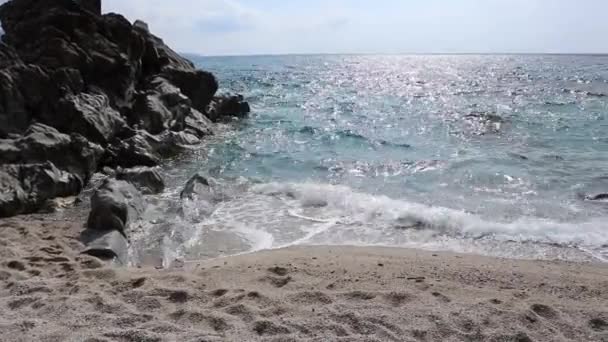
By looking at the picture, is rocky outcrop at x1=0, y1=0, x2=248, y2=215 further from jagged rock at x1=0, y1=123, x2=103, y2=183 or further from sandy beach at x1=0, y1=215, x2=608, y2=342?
sandy beach at x1=0, y1=215, x2=608, y2=342

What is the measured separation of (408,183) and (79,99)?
405 inches

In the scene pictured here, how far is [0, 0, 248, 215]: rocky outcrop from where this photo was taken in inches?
405

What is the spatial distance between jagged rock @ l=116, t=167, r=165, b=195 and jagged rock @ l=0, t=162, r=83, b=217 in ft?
4.40

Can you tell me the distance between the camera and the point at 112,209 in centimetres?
802

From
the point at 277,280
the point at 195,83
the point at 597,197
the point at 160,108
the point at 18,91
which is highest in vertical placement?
the point at 195,83

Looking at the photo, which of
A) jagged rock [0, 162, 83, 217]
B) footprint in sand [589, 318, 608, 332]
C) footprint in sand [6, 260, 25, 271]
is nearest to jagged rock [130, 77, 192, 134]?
jagged rock [0, 162, 83, 217]

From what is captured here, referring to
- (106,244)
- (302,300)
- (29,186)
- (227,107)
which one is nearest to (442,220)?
(302,300)

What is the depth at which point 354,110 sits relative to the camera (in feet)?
92.2

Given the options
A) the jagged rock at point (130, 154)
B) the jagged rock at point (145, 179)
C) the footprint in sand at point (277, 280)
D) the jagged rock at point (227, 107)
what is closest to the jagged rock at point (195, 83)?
the jagged rock at point (227, 107)

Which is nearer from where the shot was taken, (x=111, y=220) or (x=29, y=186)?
(x=111, y=220)

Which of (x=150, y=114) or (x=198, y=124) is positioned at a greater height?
(x=150, y=114)

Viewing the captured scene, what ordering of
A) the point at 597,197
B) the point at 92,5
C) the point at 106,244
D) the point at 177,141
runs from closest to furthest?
the point at 106,244 < the point at 597,197 < the point at 177,141 < the point at 92,5

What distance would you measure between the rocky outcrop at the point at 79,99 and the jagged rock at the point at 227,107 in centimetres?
205

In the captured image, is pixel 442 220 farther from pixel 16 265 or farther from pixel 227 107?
pixel 227 107
